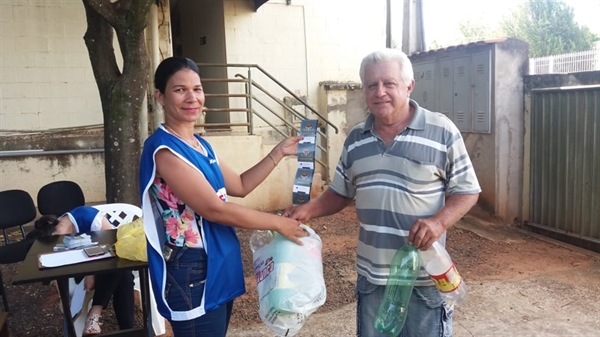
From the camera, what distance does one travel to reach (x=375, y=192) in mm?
1911

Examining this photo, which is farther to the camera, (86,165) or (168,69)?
(86,165)

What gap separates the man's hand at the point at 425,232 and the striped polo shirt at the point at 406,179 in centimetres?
9

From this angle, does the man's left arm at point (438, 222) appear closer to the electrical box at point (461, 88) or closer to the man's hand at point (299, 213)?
the man's hand at point (299, 213)

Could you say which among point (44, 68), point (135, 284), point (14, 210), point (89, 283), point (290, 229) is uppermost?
point (44, 68)

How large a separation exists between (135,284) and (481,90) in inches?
180

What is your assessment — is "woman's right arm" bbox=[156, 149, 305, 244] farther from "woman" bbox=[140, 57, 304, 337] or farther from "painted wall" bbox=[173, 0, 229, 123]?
"painted wall" bbox=[173, 0, 229, 123]

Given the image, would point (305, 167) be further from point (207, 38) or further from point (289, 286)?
point (207, 38)

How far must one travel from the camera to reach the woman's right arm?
1.71m

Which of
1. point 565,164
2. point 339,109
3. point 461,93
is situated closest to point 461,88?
point 461,93

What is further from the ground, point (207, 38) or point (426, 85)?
point (207, 38)

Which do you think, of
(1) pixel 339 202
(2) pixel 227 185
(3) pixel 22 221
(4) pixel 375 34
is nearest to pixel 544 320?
(1) pixel 339 202

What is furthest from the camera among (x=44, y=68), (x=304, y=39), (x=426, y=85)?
(x=304, y=39)

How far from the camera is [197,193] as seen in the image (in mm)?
1713

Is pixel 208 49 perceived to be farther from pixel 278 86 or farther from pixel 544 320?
pixel 544 320
